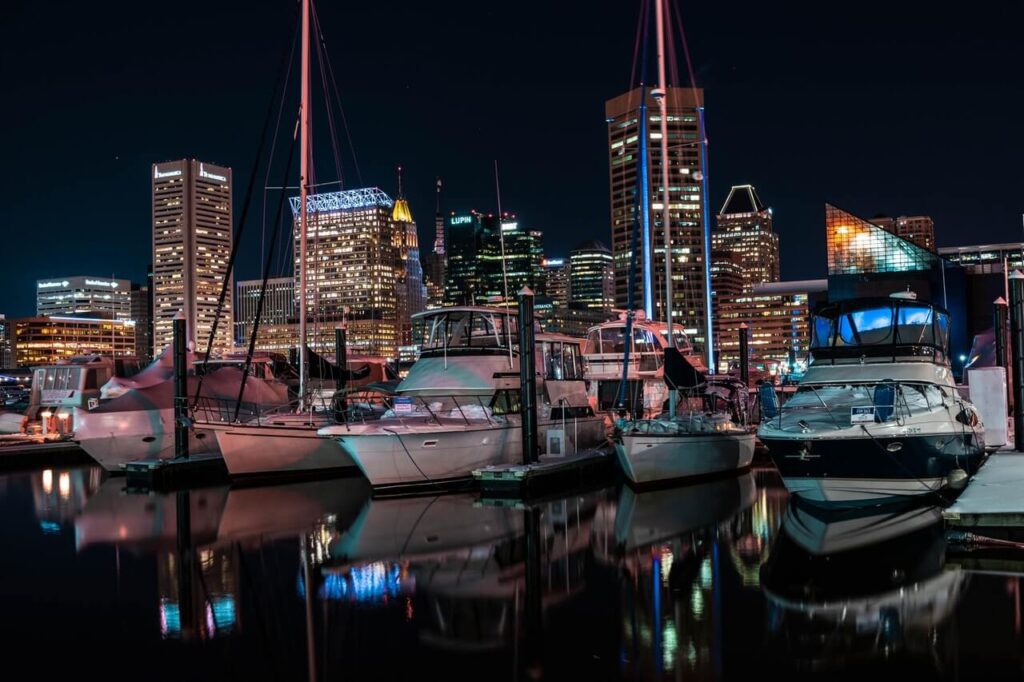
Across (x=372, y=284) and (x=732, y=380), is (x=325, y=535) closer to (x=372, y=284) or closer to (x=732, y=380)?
(x=732, y=380)

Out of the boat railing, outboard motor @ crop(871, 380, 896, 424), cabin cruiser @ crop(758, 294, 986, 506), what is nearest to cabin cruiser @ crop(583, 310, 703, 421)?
cabin cruiser @ crop(758, 294, 986, 506)

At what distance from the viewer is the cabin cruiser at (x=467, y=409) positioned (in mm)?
20391

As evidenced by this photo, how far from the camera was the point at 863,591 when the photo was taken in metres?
11.3

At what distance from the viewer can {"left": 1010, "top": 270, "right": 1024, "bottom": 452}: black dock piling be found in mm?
18203

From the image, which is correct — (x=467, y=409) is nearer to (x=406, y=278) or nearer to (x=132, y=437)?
(x=132, y=437)

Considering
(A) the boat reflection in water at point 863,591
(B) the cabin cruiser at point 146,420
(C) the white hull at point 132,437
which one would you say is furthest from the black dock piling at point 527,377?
(C) the white hull at point 132,437

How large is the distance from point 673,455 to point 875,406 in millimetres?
6243

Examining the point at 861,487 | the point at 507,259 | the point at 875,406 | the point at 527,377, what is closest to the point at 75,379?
the point at 527,377

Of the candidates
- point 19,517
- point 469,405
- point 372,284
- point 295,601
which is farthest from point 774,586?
point 372,284

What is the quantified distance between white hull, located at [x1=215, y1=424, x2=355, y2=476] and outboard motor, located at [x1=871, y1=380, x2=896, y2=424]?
578 inches

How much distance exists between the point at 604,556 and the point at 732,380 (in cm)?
1413

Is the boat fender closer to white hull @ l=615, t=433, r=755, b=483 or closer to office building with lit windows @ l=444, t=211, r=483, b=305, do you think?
white hull @ l=615, t=433, r=755, b=483

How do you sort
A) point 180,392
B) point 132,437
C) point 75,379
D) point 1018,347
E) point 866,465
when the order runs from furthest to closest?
point 75,379 < point 132,437 < point 180,392 < point 1018,347 < point 866,465

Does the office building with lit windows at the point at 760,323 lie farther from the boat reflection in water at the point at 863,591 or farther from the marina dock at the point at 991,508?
the boat reflection in water at the point at 863,591
